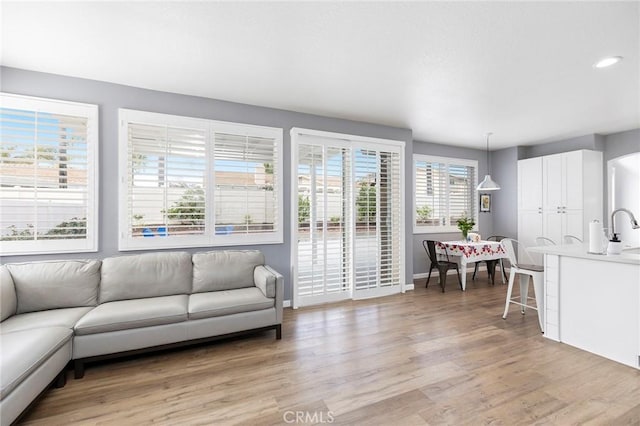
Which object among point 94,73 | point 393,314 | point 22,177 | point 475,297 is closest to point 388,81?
point 393,314

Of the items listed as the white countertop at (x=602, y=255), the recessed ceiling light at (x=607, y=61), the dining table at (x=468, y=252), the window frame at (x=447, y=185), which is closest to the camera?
the white countertop at (x=602, y=255)

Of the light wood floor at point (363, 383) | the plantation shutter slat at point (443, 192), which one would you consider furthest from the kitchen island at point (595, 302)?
the plantation shutter slat at point (443, 192)

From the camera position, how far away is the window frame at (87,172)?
2.87 meters

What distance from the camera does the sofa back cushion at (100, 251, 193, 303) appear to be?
2875mm

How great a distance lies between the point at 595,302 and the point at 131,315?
4.08 metres

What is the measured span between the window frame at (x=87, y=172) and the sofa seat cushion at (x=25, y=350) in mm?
1152

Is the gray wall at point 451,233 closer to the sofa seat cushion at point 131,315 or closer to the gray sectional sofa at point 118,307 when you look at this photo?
the gray sectional sofa at point 118,307

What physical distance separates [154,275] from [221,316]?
2.82 ft

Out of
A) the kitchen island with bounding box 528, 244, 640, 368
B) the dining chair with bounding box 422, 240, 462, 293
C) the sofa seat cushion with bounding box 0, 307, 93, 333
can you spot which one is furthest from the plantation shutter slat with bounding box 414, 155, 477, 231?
the sofa seat cushion with bounding box 0, 307, 93, 333

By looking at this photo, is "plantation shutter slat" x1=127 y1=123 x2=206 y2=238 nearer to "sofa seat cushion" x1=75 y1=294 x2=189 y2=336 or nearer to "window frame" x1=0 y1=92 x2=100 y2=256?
"window frame" x1=0 y1=92 x2=100 y2=256

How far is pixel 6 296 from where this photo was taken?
2.42 metres

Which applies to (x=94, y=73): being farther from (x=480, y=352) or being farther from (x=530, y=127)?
(x=530, y=127)

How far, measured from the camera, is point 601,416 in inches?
74.6

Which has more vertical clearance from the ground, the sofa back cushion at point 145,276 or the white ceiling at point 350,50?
the white ceiling at point 350,50
